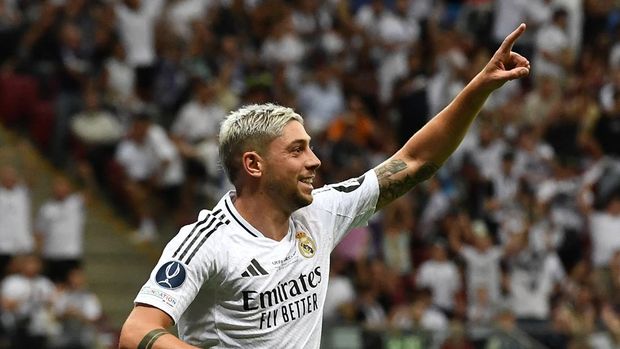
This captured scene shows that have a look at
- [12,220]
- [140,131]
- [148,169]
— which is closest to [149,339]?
[12,220]

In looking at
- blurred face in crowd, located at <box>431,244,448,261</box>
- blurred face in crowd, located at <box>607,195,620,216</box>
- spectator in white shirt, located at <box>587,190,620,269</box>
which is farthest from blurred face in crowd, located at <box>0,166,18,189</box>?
blurred face in crowd, located at <box>607,195,620,216</box>

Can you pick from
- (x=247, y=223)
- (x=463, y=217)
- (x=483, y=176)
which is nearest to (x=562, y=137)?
(x=483, y=176)

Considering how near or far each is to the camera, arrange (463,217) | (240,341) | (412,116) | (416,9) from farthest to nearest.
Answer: (416,9), (412,116), (463,217), (240,341)

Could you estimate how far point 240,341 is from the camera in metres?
5.00

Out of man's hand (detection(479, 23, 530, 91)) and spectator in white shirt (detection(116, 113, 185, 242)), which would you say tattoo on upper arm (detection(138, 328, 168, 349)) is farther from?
spectator in white shirt (detection(116, 113, 185, 242))

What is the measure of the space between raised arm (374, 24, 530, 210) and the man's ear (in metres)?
0.72

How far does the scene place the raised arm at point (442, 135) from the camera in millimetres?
5395

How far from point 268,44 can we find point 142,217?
125 inches

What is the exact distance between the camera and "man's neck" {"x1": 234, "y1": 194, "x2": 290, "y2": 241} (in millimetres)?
5172

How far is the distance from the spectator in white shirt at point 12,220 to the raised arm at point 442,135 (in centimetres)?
952

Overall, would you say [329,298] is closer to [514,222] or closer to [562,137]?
[514,222]

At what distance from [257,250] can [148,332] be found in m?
0.62

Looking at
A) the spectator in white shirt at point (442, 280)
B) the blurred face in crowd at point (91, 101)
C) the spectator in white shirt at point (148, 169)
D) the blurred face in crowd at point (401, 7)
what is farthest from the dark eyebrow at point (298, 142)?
the blurred face in crowd at point (401, 7)

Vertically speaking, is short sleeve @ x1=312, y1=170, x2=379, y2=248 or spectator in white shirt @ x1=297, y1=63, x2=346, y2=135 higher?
spectator in white shirt @ x1=297, y1=63, x2=346, y2=135
